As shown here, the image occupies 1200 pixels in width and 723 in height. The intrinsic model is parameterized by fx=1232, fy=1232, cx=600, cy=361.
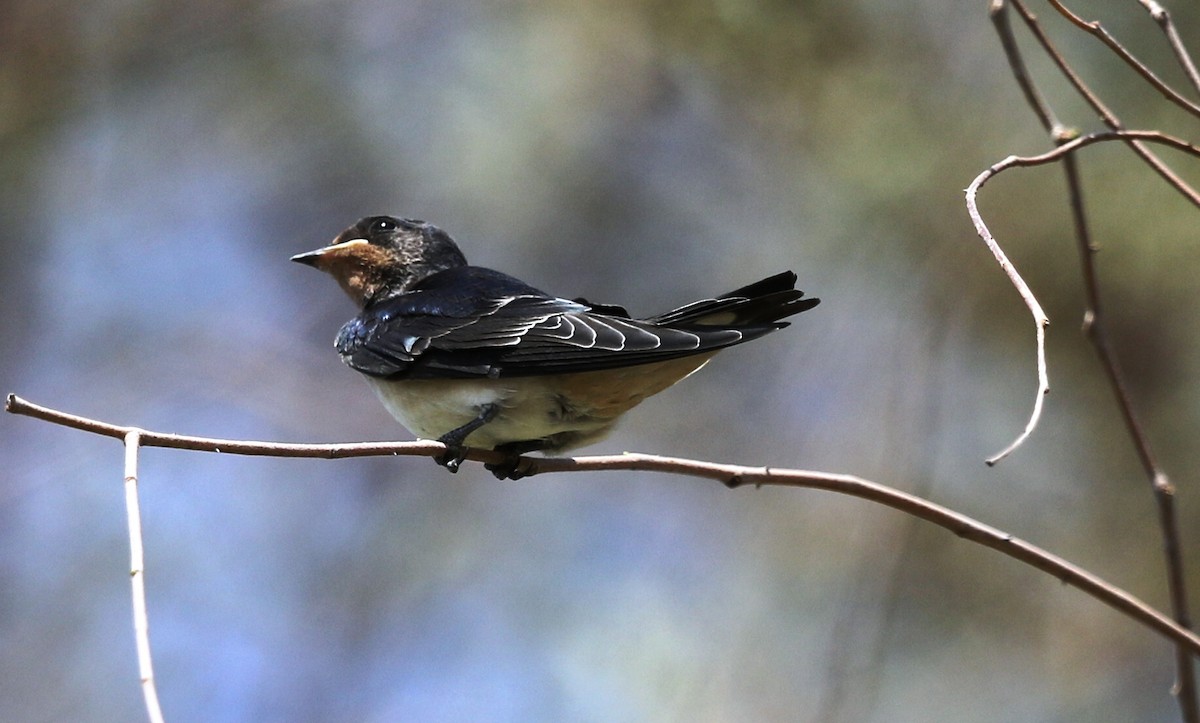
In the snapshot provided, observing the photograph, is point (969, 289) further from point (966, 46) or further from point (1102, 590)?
point (1102, 590)

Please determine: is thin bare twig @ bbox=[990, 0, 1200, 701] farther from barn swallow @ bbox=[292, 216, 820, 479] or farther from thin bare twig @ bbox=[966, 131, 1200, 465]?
barn swallow @ bbox=[292, 216, 820, 479]

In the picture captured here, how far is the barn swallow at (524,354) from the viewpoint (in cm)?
318

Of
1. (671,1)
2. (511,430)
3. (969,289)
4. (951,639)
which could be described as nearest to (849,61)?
(671,1)

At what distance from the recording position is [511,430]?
12.0 ft

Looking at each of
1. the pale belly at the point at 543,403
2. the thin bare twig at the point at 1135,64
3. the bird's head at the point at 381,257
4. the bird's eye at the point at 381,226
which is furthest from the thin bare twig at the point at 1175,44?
the bird's eye at the point at 381,226

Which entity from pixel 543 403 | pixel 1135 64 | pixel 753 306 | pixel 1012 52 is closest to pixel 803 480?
pixel 1012 52

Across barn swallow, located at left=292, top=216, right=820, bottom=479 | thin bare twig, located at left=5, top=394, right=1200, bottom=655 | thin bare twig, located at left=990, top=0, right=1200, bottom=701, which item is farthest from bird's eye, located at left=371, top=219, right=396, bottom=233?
thin bare twig, located at left=990, top=0, right=1200, bottom=701

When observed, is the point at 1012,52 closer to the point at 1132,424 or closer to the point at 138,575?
the point at 1132,424

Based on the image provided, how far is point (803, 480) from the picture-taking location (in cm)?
212

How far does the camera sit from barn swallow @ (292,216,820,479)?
318 centimetres

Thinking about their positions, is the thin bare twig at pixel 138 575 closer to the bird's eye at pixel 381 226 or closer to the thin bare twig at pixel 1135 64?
the thin bare twig at pixel 1135 64

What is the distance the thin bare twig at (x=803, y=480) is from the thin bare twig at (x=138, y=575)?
0.20 ft

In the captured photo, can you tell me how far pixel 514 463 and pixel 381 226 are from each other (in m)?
1.75

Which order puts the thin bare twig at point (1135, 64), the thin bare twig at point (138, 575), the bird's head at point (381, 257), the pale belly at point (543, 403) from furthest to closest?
the bird's head at point (381, 257) → the pale belly at point (543, 403) → the thin bare twig at point (1135, 64) → the thin bare twig at point (138, 575)
